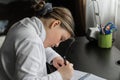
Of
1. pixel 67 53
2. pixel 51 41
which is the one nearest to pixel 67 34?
pixel 51 41

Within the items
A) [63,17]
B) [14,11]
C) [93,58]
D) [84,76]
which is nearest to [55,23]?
[63,17]

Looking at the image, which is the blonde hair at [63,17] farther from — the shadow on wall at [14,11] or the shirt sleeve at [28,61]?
the shadow on wall at [14,11]

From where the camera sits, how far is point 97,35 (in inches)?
65.6

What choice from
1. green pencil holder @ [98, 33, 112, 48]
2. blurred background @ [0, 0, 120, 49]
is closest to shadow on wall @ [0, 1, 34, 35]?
blurred background @ [0, 0, 120, 49]

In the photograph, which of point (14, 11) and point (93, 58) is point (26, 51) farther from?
point (14, 11)

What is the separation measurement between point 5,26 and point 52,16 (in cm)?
108

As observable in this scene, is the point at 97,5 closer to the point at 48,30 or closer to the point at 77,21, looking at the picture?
the point at 77,21

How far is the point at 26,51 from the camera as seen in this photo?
914 millimetres

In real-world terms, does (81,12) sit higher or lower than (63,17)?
lower

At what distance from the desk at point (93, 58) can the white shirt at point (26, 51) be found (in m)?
0.34

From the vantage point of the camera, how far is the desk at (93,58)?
1271mm

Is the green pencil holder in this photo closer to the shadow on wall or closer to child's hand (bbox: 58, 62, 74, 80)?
child's hand (bbox: 58, 62, 74, 80)

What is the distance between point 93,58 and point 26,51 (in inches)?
24.6

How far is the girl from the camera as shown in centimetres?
91
